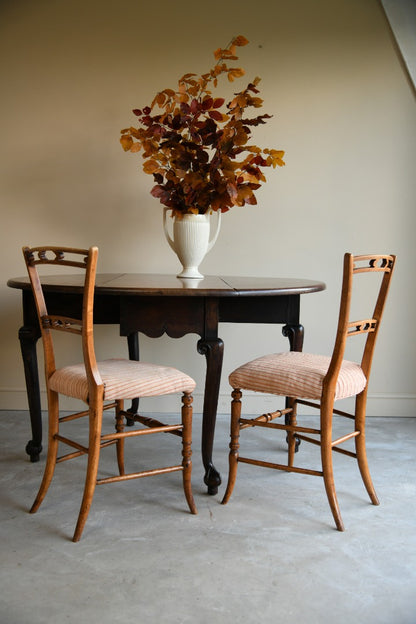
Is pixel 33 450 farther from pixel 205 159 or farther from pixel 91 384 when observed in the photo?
pixel 205 159

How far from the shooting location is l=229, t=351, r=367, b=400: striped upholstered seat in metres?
2.19

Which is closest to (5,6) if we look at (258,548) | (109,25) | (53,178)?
(109,25)

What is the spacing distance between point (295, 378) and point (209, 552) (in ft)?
2.20

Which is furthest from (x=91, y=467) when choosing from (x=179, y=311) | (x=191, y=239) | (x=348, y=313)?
(x=191, y=239)

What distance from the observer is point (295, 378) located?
2.22 m

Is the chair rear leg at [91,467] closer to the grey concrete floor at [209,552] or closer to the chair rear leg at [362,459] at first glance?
the grey concrete floor at [209,552]

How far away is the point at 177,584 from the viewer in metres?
1.76

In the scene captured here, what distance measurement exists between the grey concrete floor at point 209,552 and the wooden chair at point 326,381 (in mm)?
147

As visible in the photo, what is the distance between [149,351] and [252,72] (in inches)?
68.7

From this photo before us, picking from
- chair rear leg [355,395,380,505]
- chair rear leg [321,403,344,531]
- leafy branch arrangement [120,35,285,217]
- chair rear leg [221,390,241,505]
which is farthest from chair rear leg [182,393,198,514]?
leafy branch arrangement [120,35,285,217]

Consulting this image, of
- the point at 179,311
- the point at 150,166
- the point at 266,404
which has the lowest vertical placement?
the point at 266,404

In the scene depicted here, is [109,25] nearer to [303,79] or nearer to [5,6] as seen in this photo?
[5,6]

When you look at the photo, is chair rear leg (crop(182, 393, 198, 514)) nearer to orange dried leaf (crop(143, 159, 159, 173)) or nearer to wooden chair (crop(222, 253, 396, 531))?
wooden chair (crop(222, 253, 396, 531))

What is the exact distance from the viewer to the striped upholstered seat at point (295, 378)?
7.20 feet
